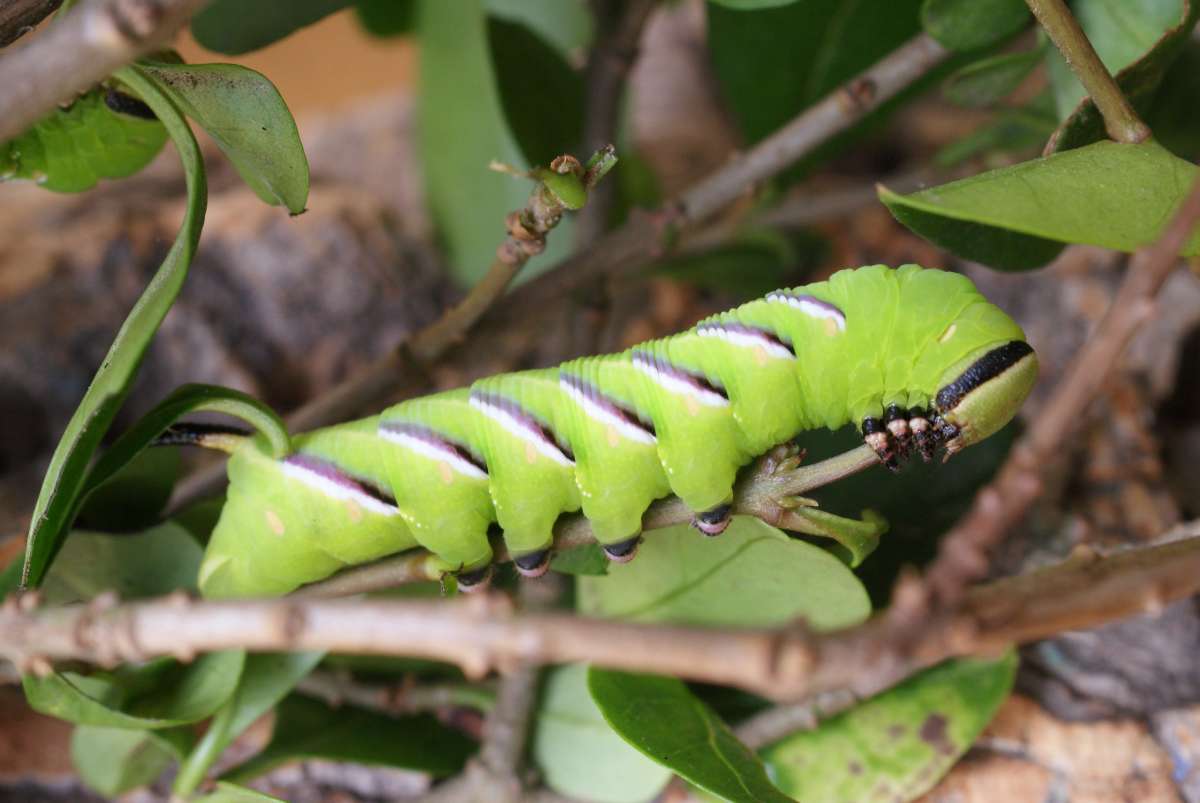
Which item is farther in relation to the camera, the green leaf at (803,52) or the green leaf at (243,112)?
the green leaf at (803,52)

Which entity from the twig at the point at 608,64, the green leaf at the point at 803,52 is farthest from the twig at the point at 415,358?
the green leaf at the point at 803,52

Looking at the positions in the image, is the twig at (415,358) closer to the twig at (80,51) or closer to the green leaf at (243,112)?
the green leaf at (243,112)

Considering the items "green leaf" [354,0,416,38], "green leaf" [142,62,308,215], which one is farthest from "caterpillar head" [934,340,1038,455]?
"green leaf" [354,0,416,38]

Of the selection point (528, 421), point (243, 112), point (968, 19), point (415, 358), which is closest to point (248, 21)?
point (243, 112)

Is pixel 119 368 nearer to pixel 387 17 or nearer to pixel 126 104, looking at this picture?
pixel 126 104

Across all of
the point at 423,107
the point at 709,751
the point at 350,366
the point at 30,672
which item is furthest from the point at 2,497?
the point at 709,751

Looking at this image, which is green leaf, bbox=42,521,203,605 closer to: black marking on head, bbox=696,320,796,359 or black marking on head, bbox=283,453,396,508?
black marking on head, bbox=283,453,396,508

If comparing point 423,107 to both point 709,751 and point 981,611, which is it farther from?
point 981,611
